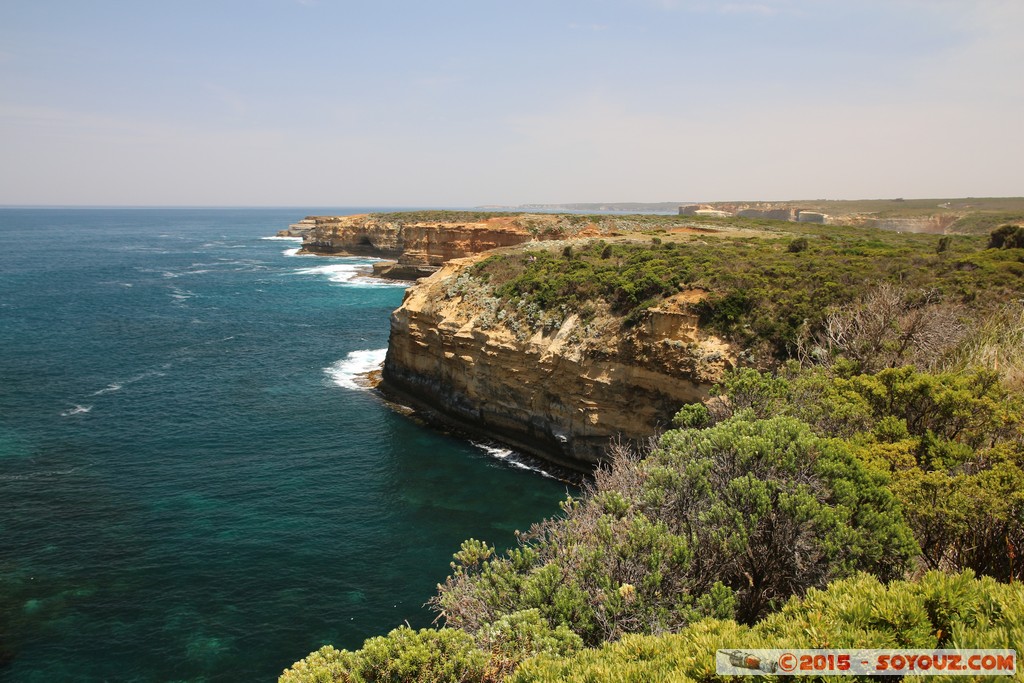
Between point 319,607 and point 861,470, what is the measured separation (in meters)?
16.9

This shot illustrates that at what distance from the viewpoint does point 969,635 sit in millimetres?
6215

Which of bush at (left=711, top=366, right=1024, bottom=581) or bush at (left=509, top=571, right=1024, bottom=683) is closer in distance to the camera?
bush at (left=509, top=571, right=1024, bottom=683)

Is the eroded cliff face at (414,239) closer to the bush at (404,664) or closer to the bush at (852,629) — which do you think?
the bush at (404,664)

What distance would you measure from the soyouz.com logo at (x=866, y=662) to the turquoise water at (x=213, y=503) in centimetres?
1460

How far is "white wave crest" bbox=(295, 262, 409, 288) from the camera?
3337 inches

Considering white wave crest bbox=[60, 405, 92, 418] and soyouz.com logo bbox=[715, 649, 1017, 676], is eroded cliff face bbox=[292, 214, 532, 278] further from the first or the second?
soyouz.com logo bbox=[715, 649, 1017, 676]

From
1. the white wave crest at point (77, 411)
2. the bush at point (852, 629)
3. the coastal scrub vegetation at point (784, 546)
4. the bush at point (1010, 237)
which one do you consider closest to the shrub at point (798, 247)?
the bush at point (1010, 237)

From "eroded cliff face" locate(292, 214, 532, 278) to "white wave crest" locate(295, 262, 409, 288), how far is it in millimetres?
4287

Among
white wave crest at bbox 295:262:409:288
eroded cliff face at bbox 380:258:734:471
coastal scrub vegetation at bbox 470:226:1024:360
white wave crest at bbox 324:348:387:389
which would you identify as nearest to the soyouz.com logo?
eroded cliff face at bbox 380:258:734:471

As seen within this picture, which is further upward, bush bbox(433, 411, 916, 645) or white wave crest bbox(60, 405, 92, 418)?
bush bbox(433, 411, 916, 645)

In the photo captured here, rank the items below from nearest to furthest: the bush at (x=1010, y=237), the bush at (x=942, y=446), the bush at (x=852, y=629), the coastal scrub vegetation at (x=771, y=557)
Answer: the bush at (x=852, y=629) < the coastal scrub vegetation at (x=771, y=557) < the bush at (x=942, y=446) < the bush at (x=1010, y=237)

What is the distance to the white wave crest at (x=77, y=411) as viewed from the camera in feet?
113

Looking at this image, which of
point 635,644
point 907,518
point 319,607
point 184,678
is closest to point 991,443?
point 907,518

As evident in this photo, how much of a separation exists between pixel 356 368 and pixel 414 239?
154 feet
